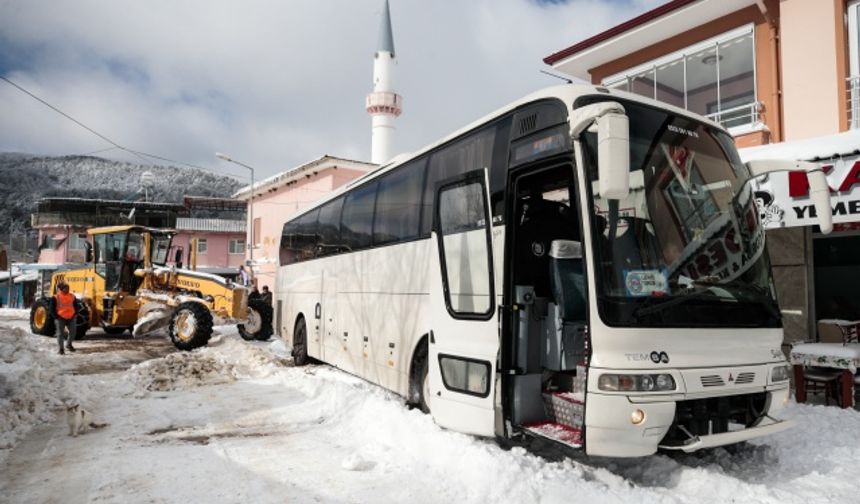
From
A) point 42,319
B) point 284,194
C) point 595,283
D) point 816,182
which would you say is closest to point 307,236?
point 595,283

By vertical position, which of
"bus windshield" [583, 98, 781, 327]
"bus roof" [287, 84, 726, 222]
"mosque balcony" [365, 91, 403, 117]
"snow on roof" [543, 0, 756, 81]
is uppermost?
"mosque balcony" [365, 91, 403, 117]

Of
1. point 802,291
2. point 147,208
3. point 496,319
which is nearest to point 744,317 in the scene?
point 496,319

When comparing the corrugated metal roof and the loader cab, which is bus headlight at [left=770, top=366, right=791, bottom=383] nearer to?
the loader cab

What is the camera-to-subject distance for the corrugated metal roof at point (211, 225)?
51.8 metres

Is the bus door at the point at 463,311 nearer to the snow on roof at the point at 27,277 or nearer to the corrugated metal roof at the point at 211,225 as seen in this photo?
the corrugated metal roof at the point at 211,225

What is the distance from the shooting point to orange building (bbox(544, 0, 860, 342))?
8.75 meters

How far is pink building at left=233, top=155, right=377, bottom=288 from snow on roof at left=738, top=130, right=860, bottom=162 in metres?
22.6

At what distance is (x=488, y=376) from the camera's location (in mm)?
5449

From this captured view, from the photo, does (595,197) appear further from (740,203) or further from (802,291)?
(802,291)

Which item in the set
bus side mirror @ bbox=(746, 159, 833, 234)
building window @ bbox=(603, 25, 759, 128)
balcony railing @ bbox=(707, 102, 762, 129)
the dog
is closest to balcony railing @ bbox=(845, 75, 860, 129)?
balcony railing @ bbox=(707, 102, 762, 129)

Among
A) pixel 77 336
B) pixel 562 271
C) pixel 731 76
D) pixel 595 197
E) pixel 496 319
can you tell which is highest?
pixel 731 76

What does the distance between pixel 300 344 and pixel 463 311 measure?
25.6 ft

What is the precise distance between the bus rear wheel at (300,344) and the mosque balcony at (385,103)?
97.5 ft

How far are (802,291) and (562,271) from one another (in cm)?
740
